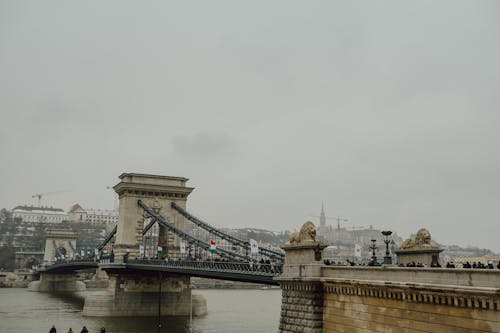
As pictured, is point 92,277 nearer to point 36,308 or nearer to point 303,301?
point 36,308

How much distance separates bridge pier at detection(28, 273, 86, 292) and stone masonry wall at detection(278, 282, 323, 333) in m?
88.3

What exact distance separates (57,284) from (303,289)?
90799 millimetres

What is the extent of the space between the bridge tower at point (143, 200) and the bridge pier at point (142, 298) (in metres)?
5.48

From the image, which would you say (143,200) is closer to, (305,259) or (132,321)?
(132,321)

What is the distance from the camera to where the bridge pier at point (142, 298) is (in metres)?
55.4

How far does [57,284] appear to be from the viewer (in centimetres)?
10469

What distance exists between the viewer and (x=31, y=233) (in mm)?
183625

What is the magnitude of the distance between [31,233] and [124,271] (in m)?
142

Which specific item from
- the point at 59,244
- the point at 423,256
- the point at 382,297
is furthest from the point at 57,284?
the point at 382,297

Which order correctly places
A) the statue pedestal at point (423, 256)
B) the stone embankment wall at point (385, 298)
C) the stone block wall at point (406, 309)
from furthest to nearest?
1. the statue pedestal at point (423, 256)
2. the stone embankment wall at point (385, 298)
3. the stone block wall at point (406, 309)

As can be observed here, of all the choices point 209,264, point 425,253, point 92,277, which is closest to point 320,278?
point 425,253

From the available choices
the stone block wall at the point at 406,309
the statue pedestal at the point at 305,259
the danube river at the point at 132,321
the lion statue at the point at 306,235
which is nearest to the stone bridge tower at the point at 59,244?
the danube river at the point at 132,321

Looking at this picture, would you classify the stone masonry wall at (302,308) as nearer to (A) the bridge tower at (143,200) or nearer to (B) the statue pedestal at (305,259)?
(B) the statue pedestal at (305,259)

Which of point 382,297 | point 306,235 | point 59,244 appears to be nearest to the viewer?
point 382,297
